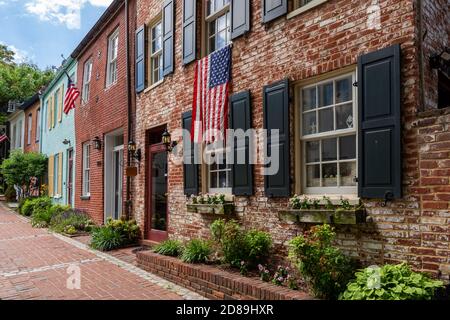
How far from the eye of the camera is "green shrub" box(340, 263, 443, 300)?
3705 millimetres

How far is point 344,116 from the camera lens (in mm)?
5141

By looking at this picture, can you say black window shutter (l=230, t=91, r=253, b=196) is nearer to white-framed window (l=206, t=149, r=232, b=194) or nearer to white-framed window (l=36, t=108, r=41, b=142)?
white-framed window (l=206, t=149, r=232, b=194)

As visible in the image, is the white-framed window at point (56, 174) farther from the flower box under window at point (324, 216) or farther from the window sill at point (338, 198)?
the window sill at point (338, 198)

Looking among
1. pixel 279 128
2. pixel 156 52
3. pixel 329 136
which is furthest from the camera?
pixel 156 52

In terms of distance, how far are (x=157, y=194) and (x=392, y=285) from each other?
6.34m

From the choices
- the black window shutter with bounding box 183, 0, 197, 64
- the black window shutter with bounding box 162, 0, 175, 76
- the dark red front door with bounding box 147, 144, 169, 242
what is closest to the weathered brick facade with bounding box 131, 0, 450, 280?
the black window shutter with bounding box 183, 0, 197, 64

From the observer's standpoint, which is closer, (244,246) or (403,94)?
(403,94)

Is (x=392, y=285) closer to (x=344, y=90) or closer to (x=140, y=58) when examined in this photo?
(x=344, y=90)

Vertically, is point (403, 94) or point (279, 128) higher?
point (403, 94)

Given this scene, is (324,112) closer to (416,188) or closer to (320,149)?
(320,149)

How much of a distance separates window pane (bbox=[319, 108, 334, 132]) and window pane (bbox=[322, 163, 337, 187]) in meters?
0.46

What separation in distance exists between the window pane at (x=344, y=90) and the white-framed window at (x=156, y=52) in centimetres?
531

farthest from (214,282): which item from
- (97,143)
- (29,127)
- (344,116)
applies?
(29,127)
